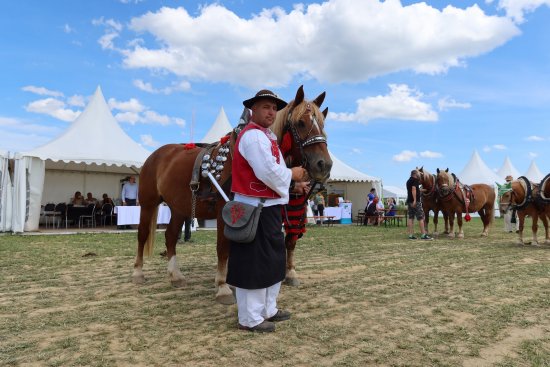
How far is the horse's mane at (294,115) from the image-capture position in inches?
129

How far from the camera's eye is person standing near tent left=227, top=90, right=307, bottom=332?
2707mm

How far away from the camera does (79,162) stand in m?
12.4

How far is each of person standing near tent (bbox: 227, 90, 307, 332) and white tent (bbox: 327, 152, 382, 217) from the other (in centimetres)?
1583

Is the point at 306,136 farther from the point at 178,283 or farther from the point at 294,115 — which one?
the point at 178,283

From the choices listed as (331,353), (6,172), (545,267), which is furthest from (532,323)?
(6,172)

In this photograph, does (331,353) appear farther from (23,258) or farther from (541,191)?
(541,191)

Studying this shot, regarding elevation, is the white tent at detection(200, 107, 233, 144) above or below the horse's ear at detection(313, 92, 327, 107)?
above

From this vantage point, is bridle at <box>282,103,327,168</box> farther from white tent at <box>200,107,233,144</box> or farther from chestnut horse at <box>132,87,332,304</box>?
white tent at <box>200,107,233,144</box>

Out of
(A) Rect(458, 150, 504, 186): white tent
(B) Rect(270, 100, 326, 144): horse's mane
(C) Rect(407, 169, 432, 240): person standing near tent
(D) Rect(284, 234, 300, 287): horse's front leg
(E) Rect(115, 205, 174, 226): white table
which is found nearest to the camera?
(B) Rect(270, 100, 326, 144): horse's mane

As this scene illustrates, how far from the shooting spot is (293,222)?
4156 mm

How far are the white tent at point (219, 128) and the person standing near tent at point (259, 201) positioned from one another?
1522 centimetres

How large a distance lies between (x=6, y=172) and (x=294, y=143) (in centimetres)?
1189

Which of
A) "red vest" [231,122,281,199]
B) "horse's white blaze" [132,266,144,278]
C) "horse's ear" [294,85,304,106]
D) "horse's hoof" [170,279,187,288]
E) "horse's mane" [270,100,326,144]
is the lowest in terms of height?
"horse's hoof" [170,279,187,288]

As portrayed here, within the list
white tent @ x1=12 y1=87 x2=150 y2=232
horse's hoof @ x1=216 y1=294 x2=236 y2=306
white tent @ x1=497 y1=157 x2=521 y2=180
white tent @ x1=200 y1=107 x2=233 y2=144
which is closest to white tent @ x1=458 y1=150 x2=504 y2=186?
white tent @ x1=497 y1=157 x2=521 y2=180
